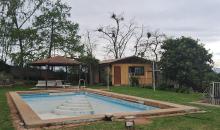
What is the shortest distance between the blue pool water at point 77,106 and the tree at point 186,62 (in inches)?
273

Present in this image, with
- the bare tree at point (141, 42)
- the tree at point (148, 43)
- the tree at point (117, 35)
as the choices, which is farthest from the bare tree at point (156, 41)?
the tree at point (117, 35)

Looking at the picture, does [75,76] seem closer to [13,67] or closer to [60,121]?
[13,67]

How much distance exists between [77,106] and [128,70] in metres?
18.8

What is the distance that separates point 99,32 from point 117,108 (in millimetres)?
26539

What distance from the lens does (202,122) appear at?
8.14 metres

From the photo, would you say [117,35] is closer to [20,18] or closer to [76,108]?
[20,18]

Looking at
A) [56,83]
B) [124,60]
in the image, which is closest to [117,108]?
[56,83]

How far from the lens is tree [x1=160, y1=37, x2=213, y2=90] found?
2289cm

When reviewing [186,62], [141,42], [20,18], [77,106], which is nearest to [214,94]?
[77,106]

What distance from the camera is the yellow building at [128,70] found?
2956cm

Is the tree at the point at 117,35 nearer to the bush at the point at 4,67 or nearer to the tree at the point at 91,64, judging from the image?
the tree at the point at 91,64

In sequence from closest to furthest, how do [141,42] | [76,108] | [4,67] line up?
[76,108]
[4,67]
[141,42]

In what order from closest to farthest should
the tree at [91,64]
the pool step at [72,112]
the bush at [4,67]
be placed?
the pool step at [72,112] → the tree at [91,64] → the bush at [4,67]

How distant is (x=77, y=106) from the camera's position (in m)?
11.4
